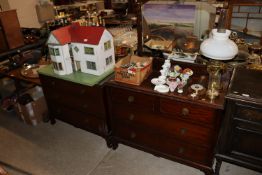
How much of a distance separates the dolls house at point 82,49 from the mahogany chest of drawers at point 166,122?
0.95 feet

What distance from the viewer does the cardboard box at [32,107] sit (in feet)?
9.06

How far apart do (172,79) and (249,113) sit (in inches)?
24.6

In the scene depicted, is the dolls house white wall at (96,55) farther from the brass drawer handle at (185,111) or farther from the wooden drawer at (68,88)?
the brass drawer handle at (185,111)

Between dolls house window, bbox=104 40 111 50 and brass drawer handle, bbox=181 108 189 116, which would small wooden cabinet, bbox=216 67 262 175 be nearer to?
brass drawer handle, bbox=181 108 189 116

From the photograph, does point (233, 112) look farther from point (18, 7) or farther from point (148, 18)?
point (18, 7)

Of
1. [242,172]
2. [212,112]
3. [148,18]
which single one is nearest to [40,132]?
[148,18]

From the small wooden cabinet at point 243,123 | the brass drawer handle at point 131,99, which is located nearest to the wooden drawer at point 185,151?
the small wooden cabinet at point 243,123

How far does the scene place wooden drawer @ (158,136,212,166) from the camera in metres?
1.92

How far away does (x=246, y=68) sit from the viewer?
1933mm

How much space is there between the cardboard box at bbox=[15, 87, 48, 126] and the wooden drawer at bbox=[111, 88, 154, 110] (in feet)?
3.99

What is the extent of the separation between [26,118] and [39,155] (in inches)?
26.2

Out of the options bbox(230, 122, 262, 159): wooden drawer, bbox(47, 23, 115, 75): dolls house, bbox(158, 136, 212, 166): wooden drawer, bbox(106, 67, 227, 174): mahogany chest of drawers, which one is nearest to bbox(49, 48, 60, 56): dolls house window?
bbox(47, 23, 115, 75): dolls house

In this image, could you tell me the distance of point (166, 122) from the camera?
1.95 metres

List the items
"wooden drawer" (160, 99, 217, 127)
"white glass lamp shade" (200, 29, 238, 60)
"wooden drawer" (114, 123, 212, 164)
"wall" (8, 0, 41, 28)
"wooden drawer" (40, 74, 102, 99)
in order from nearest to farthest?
"white glass lamp shade" (200, 29, 238, 60), "wooden drawer" (160, 99, 217, 127), "wooden drawer" (114, 123, 212, 164), "wooden drawer" (40, 74, 102, 99), "wall" (8, 0, 41, 28)
